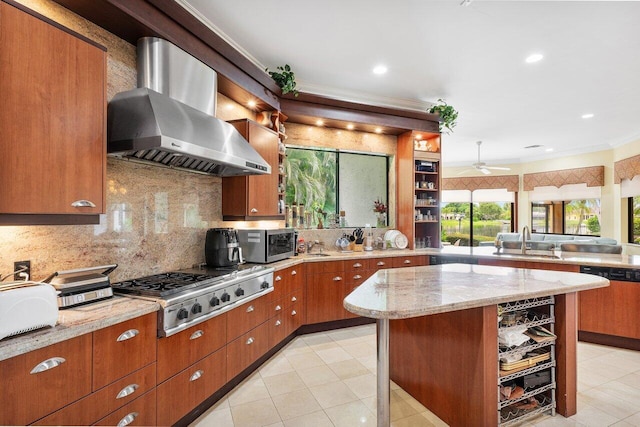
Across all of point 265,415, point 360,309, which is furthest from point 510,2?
point 265,415

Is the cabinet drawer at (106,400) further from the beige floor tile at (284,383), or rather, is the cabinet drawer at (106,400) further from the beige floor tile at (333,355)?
the beige floor tile at (333,355)

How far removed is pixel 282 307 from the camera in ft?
10.7

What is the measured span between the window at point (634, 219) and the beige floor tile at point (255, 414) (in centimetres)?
727

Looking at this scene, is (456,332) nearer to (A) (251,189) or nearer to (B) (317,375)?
(B) (317,375)

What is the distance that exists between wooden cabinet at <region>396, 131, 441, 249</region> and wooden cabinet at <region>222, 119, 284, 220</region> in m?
2.26

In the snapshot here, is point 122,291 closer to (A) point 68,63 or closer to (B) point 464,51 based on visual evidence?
(A) point 68,63

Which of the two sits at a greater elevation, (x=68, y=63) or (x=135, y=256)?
(x=68, y=63)

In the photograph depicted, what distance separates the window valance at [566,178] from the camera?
270 inches

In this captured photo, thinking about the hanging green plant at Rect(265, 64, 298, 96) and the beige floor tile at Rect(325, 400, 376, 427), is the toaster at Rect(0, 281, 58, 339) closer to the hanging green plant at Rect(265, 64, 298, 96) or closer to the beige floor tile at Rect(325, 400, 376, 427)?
the beige floor tile at Rect(325, 400, 376, 427)

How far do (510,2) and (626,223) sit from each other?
20.2 ft

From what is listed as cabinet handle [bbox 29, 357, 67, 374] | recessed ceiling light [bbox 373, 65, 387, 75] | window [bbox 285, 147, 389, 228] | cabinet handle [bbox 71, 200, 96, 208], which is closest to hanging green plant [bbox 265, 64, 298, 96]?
recessed ceiling light [bbox 373, 65, 387, 75]

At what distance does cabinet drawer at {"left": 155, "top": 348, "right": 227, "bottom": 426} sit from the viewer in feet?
6.10

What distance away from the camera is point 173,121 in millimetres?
2041

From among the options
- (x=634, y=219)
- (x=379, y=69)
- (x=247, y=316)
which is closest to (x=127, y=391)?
(x=247, y=316)
